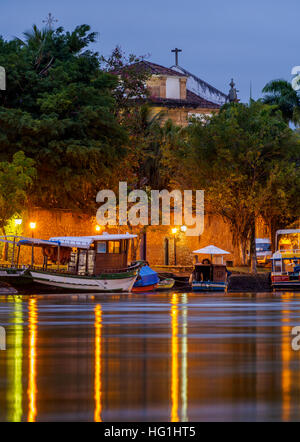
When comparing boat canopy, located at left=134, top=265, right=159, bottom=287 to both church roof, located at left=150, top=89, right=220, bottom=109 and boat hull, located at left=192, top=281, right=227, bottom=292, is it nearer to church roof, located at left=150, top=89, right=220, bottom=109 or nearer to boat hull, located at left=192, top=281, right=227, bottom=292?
boat hull, located at left=192, top=281, right=227, bottom=292

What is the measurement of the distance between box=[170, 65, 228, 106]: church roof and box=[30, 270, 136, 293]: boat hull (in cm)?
4826

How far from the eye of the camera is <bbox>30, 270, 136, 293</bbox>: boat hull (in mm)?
46969

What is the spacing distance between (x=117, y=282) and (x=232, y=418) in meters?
40.9

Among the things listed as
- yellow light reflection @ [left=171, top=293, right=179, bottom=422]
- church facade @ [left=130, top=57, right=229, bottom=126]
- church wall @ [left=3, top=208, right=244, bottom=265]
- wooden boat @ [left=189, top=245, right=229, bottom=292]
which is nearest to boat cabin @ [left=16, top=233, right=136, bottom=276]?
wooden boat @ [left=189, top=245, right=229, bottom=292]

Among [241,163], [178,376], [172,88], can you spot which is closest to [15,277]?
[241,163]

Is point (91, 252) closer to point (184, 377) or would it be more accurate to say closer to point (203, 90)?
point (184, 377)

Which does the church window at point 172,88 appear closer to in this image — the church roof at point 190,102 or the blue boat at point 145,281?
the church roof at point 190,102

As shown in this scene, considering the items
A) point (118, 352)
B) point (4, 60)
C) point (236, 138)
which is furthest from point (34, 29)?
point (118, 352)

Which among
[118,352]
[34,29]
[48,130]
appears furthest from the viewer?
[34,29]

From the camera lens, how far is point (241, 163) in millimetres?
60562

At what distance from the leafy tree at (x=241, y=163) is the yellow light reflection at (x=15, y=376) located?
41.2 meters

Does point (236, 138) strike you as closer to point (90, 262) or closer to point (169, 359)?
point (90, 262)

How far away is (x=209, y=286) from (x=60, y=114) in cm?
1208

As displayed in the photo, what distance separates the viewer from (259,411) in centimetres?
893
